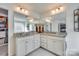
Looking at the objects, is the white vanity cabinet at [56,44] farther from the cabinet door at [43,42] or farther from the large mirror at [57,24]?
the large mirror at [57,24]

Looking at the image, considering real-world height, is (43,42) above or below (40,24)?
below

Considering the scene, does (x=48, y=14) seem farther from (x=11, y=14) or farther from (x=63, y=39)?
(x=11, y=14)

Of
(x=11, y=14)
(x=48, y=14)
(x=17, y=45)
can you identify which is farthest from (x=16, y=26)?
(x=48, y=14)

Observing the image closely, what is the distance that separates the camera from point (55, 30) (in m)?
1.47

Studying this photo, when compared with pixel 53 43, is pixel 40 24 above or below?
above

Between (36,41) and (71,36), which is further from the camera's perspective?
(36,41)

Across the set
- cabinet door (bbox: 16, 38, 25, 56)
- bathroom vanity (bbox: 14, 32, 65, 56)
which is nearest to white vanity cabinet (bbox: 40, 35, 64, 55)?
bathroom vanity (bbox: 14, 32, 65, 56)

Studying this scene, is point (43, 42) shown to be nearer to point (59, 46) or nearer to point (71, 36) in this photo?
point (59, 46)

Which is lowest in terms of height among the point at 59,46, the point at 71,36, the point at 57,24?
the point at 59,46

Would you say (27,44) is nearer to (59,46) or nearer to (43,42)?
(43,42)

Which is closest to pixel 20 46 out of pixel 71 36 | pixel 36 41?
pixel 36 41

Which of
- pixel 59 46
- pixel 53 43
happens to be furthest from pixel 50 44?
pixel 59 46

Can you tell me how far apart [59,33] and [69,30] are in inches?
7.3

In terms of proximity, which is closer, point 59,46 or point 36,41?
point 59,46
